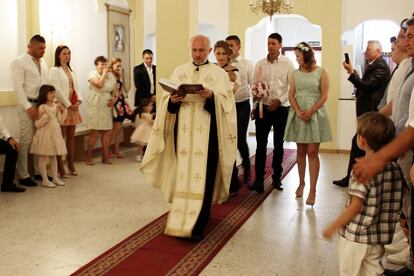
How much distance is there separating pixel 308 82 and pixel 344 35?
13.3ft

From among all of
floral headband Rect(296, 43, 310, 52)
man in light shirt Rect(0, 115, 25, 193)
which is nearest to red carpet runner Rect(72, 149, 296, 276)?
floral headband Rect(296, 43, 310, 52)

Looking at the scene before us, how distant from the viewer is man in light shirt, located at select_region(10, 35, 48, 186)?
610cm

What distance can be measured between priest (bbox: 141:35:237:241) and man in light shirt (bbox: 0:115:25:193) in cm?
225

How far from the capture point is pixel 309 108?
5.22 m

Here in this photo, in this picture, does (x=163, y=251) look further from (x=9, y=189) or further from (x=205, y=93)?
(x=9, y=189)

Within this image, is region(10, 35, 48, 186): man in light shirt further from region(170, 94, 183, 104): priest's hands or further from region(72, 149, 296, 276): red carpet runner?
region(170, 94, 183, 104): priest's hands

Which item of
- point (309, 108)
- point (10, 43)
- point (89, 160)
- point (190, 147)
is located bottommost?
point (89, 160)

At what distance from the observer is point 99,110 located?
776 cm

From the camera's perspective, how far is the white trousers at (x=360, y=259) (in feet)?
Result: 8.52

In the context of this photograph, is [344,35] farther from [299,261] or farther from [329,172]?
[299,261]

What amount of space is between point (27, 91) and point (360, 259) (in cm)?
485

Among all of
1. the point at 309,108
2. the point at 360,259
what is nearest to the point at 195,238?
the point at 360,259

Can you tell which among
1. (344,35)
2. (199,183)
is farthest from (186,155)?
(344,35)

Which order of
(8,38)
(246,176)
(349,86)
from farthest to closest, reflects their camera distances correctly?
(349,86) → (8,38) → (246,176)
